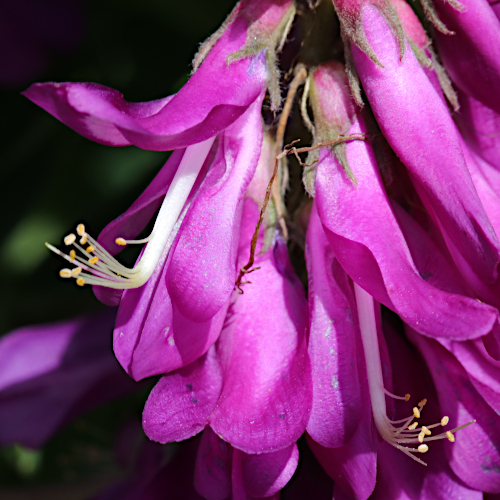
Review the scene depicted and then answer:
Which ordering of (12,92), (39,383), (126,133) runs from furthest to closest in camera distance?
(12,92) < (39,383) < (126,133)

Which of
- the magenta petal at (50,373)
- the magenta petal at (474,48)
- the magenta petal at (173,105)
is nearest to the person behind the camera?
the magenta petal at (173,105)

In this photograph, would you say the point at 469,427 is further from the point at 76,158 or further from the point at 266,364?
the point at 76,158

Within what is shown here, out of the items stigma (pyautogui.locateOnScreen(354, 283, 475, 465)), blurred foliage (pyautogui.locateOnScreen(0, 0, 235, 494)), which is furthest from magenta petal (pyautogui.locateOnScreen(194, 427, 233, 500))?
blurred foliage (pyautogui.locateOnScreen(0, 0, 235, 494))

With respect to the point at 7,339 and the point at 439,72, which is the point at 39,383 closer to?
the point at 7,339

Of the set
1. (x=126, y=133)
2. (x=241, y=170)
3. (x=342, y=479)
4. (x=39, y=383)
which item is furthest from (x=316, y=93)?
(x=39, y=383)

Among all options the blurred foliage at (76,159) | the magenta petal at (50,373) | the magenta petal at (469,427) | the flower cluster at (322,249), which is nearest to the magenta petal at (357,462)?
the flower cluster at (322,249)

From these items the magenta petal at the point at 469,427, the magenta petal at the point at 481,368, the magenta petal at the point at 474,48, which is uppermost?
the magenta petal at the point at 474,48

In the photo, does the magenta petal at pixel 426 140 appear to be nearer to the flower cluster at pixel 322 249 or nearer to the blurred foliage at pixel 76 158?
the flower cluster at pixel 322 249
